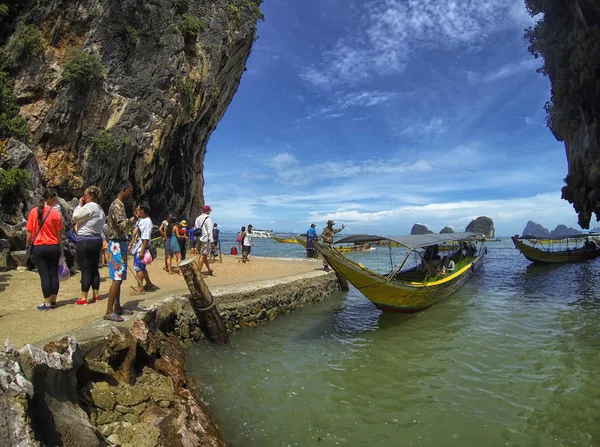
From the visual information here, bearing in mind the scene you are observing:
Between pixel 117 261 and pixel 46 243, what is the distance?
1.38 meters

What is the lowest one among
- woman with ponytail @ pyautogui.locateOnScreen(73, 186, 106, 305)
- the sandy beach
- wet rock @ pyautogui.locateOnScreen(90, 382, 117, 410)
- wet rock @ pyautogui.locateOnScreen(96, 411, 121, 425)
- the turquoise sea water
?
the turquoise sea water

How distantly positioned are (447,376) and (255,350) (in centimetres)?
388

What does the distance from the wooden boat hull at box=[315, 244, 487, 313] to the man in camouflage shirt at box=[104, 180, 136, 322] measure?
416 cm

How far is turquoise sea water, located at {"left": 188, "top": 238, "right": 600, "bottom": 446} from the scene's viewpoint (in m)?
4.70

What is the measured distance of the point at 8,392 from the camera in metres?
2.62

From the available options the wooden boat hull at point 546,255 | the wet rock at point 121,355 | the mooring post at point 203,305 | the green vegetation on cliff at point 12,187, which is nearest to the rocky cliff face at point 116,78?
the green vegetation on cliff at point 12,187

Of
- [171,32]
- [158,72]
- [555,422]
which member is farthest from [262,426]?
[171,32]

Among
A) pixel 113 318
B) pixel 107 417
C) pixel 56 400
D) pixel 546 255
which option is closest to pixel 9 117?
pixel 113 318

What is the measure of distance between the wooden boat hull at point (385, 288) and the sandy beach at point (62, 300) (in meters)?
3.18

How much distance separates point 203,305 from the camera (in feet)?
25.0

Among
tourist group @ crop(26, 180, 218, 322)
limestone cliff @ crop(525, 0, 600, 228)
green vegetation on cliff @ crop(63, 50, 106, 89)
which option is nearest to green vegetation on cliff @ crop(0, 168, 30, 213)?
tourist group @ crop(26, 180, 218, 322)

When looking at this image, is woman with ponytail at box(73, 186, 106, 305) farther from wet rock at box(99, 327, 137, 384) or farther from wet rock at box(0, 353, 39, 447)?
wet rock at box(0, 353, 39, 447)

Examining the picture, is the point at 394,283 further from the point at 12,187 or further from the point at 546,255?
the point at 546,255

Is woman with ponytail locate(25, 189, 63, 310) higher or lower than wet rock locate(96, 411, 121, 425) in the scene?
higher
